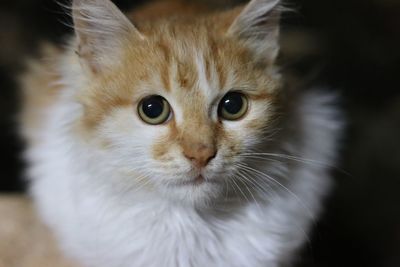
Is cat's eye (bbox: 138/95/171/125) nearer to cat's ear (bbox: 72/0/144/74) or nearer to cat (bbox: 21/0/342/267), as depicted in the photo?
cat (bbox: 21/0/342/267)

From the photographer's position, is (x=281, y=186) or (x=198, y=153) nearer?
(x=198, y=153)

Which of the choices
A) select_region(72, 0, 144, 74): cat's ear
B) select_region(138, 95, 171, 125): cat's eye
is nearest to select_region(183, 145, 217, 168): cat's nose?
select_region(138, 95, 171, 125): cat's eye

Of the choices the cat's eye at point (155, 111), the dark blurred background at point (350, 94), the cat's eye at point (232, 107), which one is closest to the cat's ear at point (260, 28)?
the cat's eye at point (232, 107)

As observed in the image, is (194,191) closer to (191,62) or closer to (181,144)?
(181,144)

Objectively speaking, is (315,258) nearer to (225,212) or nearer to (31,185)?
(225,212)

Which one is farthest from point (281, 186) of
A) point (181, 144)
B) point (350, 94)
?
point (350, 94)

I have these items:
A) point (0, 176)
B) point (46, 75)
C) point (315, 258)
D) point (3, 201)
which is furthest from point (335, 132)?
point (0, 176)
